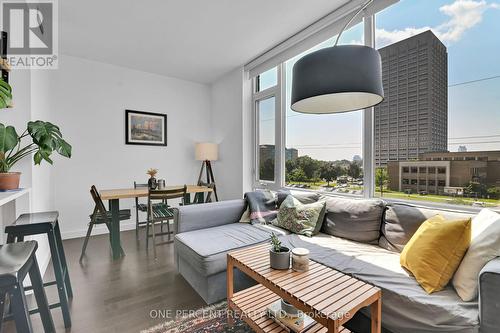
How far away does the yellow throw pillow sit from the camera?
1.32 m

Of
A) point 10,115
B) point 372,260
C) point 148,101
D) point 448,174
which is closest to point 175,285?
point 372,260

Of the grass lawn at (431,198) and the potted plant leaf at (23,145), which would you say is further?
the grass lawn at (431,198)

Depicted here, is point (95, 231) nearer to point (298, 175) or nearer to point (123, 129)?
point (123, 129)

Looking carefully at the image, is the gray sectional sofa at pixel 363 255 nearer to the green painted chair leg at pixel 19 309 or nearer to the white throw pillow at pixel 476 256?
the white throw pillow at pixel 476 256

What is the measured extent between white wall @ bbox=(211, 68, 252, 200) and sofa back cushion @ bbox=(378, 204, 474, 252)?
7.74ft

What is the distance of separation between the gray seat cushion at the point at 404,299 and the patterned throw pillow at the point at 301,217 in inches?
18.4

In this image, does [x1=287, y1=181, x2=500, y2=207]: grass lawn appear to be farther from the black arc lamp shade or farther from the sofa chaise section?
the black arc lamp shade

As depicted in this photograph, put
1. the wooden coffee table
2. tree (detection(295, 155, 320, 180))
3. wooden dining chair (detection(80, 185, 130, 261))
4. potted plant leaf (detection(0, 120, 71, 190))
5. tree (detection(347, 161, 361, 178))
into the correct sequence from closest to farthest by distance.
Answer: the wooden coffee table < potted plant leaf (detection(0, 120, 71, 190)) < tree (detection(347, 161, 361, 178)) < wooden dining chair (detection(80, 185, 130, 261)) < tree (detection(295, 155, 320, 180))

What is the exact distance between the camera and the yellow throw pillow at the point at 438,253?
132cm

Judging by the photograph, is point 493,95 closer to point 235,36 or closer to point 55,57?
point 235,36

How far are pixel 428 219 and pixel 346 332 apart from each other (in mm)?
976

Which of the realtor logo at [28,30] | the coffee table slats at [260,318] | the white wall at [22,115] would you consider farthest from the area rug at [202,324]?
the realtor logo at [28,30]

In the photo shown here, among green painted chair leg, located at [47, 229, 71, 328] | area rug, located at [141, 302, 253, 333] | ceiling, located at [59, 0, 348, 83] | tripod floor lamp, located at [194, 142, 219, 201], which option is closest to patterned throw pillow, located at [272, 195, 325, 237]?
area rug, located at [141, 302, 253, 333]

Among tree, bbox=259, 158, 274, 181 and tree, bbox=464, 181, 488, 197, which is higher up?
tree, bbox=259, 158, 274, 181
